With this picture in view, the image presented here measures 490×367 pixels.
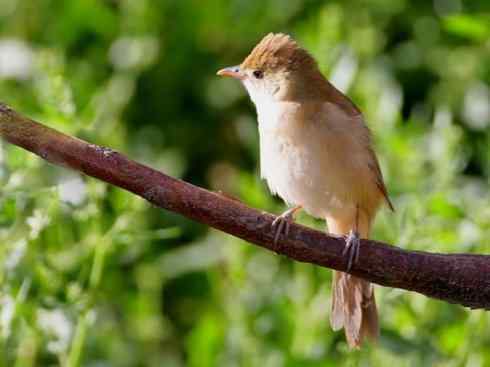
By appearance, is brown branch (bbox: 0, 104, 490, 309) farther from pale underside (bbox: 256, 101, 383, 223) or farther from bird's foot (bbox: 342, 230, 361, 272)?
pale underside (bbox: 256, 101, 383, 223)

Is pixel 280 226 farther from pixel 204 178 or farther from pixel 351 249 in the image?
pixel 204 178

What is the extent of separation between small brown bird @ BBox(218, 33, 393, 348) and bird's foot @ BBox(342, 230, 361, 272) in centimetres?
41

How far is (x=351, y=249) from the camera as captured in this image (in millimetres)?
3566

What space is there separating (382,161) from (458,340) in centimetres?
100

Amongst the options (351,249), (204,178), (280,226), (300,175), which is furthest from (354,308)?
(204,178)

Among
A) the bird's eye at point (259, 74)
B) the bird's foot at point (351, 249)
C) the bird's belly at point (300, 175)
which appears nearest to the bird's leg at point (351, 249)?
the bird's foot at point (351, 249)

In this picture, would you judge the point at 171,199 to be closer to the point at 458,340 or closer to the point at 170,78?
the point at 458,340

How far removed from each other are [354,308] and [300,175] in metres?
0.51

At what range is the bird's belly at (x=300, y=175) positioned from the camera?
4.14 metres

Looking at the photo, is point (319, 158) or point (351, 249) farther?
point (319, 158)

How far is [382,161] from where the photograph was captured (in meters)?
5.27

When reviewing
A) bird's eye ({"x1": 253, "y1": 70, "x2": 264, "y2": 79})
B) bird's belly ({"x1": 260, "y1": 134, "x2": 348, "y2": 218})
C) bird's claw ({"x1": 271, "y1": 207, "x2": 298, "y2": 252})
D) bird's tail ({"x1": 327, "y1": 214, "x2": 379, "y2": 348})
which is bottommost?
bird's tail ({"x1": 327, "y1": 214, "x2": 379, "y2": 348})

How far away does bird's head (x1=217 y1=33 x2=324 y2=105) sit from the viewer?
174 inches

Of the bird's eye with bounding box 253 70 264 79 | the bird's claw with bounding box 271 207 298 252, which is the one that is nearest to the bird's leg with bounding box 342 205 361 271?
the bird's claw with bounding box 271 207 298 252
